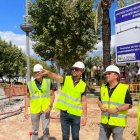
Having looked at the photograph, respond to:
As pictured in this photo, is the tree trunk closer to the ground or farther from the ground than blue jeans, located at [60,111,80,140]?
farther from the ground

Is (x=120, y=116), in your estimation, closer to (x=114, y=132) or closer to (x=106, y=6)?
(x=114, y=132)

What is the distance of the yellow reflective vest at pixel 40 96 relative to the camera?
10188 millimetres

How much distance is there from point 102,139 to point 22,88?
24172 mm

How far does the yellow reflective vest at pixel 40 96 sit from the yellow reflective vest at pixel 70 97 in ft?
3.80

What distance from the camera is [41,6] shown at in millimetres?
37500

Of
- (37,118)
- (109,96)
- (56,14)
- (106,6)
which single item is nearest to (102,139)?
(109,96)

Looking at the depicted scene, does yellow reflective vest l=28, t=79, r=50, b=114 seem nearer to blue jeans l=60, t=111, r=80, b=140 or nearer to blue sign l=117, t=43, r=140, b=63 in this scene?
blue jeans l=60, t=111, r=80, b=140

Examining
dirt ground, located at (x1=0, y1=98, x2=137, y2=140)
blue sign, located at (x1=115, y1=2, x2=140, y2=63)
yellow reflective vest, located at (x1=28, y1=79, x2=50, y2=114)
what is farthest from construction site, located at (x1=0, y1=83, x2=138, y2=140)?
blue sign, located at (x1=115, y1=2, x2=140, y2=63)

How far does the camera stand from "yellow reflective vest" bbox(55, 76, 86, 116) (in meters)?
9.02

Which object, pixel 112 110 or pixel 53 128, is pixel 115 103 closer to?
pixel 112 110

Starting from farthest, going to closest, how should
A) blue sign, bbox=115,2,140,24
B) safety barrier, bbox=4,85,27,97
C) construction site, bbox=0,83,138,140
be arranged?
safety barrier, bbox=4,85,27,97
construction site, bbox=0,83,138,140
blue sign, bbox=115,2,140,24

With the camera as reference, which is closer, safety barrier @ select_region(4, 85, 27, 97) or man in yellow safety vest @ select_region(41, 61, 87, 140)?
man in yellow safety vest @ select_region(41, 61, 87, 140)

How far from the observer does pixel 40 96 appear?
10.2 metres

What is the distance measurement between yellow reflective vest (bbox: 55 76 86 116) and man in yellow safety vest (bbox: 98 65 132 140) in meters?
1.29
